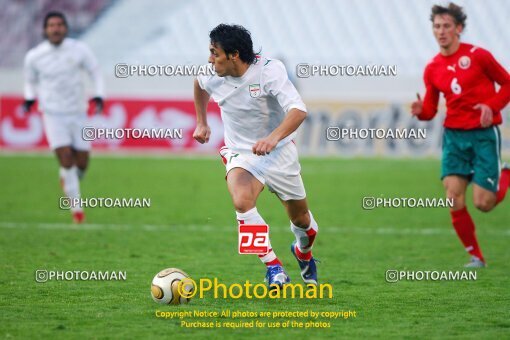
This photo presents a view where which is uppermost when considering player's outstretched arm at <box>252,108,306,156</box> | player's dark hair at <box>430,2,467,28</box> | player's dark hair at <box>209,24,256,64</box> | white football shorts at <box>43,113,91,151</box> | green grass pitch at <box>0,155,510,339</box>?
player's dark hair at <box>430,2,467,28</box>

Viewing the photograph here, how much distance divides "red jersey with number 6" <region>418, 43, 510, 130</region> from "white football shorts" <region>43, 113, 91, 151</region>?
18.0 ft

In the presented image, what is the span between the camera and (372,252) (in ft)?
32.2

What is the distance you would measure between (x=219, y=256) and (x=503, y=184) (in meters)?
2.88

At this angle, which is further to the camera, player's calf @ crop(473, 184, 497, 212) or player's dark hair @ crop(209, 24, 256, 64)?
player's calf @ crop(473, 184, 497, 212)

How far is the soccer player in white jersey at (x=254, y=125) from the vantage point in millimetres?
6801

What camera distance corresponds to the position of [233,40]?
6793 mm

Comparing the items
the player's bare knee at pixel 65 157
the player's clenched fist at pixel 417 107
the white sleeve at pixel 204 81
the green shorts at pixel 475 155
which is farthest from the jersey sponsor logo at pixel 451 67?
the player's bare knee at pixel 65 157

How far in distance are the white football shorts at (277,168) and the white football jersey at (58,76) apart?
568 cm

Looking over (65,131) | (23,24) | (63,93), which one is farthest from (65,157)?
(23,24)

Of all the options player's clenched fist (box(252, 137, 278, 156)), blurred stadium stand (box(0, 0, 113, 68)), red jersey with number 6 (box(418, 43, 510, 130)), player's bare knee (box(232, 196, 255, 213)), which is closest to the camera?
player's clenched fist (box(252, 137, 278, 156))

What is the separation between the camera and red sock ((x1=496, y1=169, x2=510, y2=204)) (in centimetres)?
864

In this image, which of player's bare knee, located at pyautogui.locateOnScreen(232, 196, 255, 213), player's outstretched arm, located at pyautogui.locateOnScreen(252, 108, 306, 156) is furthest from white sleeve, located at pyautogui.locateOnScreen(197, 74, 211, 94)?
player's bare knee, located at pyautogui.locateOnScreen(232, 196, 255, 213)

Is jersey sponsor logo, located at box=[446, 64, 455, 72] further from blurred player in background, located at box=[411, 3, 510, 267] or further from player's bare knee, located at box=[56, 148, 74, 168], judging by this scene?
player's bare knee, located at box=[56, 148, 74, 168]

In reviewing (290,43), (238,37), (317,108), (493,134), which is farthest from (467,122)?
(290,43)
